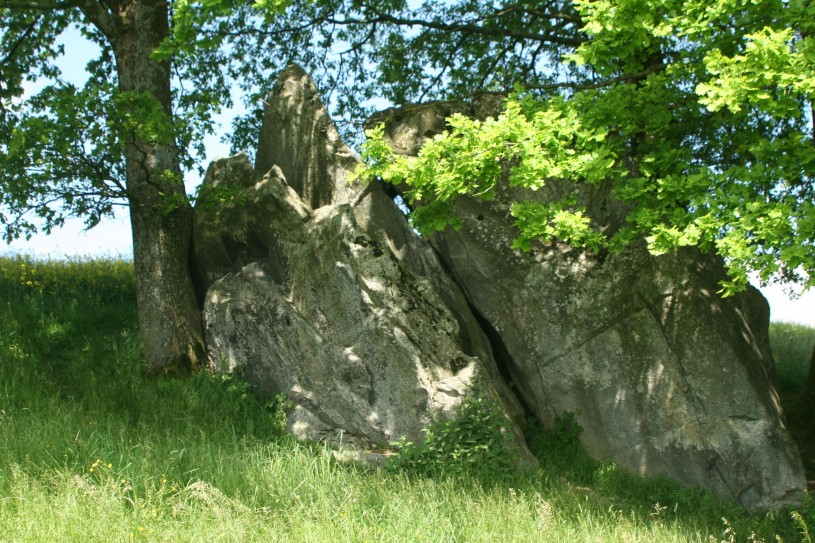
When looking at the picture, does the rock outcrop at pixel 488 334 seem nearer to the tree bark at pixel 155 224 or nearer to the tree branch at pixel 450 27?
the tree bark at pixel 155 224

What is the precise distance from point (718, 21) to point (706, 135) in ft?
10.9

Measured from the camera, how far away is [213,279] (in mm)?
12930

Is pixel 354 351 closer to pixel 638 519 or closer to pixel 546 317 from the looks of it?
pixel 546 317

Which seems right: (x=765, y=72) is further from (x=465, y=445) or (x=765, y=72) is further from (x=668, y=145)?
(x=465, y=445)

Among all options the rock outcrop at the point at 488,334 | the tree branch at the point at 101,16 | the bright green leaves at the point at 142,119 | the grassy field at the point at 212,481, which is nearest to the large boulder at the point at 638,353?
the rock outcrop at the point at 488,334

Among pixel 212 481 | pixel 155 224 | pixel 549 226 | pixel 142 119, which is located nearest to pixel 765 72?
pixel 549 226

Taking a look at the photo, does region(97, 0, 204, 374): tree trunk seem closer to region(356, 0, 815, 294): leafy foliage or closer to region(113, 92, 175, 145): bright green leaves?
region(113, 92, 175, 145): bright green leaves

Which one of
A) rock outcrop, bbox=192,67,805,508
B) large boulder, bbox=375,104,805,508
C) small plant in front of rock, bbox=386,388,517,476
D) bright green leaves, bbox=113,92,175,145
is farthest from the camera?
large boulder, bbox=375,104,805,508

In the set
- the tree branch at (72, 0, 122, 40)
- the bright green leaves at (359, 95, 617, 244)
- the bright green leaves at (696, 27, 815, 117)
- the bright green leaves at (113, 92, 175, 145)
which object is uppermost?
the tree branch at (72, 0, 122, 40)

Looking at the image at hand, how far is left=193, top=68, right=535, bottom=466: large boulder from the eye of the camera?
10812 millimetres

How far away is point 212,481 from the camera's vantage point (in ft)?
26.5

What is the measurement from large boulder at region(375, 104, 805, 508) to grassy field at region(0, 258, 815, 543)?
60cm

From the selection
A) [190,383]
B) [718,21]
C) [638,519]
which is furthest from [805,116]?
[190,383]

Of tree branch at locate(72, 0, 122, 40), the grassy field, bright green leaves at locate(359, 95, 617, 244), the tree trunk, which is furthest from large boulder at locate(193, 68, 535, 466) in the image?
tree branch at locate(72, 0, 122, 40)
